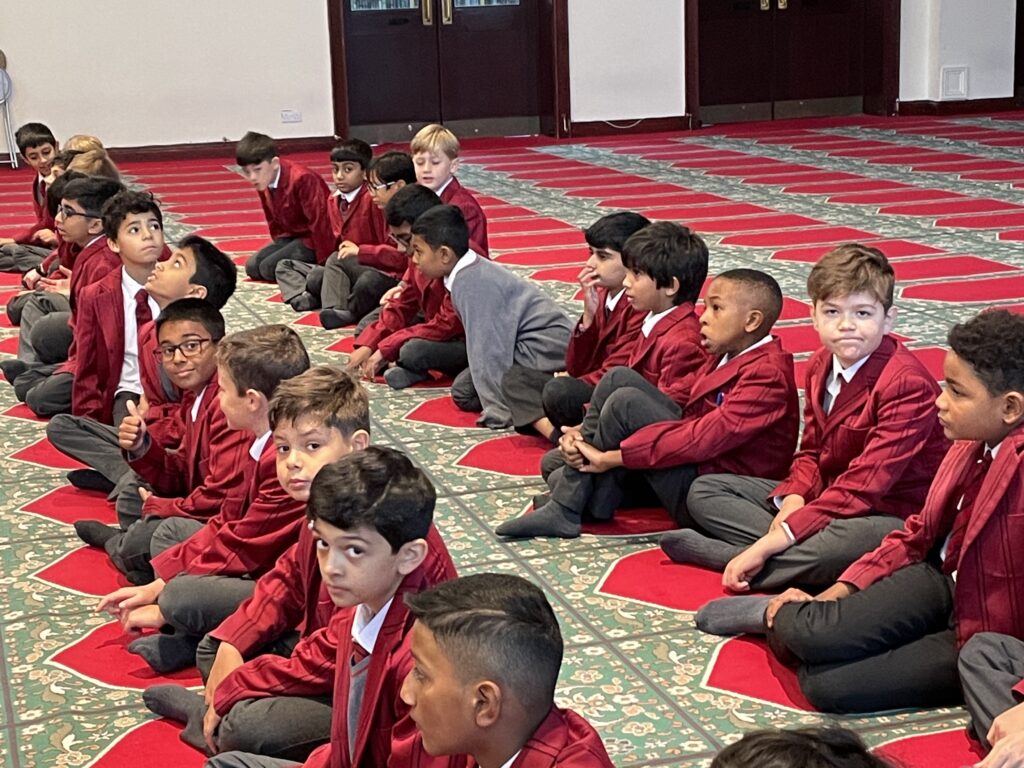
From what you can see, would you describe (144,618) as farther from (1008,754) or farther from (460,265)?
(460,265)

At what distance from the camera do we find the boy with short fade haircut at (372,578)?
2.27 metres

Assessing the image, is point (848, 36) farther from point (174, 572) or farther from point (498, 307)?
point (174, 572)

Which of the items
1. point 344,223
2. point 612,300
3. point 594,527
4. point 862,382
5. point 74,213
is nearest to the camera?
point 862,382

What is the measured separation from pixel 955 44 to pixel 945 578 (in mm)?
12489

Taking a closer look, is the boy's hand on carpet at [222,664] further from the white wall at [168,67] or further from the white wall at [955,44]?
the white wall at [955,44]

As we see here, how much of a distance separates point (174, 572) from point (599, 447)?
112 cm

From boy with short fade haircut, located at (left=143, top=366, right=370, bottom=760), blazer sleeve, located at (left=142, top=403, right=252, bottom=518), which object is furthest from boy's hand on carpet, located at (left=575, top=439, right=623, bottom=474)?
boy with short fade haircut, located at (left=143, top=366, right=370, bottom=760)

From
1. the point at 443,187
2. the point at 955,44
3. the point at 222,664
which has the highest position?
the point at 955,44

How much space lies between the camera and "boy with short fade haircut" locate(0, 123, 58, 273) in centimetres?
763

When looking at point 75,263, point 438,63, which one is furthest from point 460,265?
point 438,63

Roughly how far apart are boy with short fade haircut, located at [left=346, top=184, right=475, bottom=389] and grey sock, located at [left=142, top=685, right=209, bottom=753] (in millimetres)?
2432

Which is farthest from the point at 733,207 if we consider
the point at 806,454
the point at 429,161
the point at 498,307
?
the point at 806,454

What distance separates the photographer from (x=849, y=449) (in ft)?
11.1

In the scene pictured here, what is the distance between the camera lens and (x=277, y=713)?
2.65 metres
